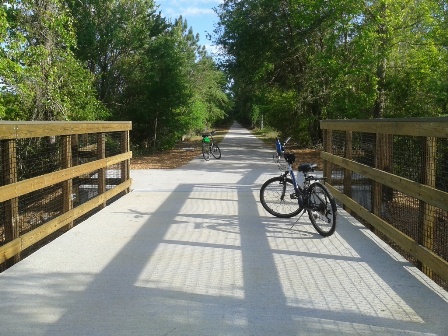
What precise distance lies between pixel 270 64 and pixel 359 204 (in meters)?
16.6

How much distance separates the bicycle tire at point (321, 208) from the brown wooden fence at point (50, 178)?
117 inches

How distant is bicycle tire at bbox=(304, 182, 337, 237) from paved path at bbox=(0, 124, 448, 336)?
0.54 feet

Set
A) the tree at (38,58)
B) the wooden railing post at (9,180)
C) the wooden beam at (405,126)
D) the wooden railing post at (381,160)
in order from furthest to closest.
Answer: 1. the tree at (38,58)
2. the wooden railing post at (381,160)
3. the wooden railing post at (9,180)
4. the wooden beam at (405,126)

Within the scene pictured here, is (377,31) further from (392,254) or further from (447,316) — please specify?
(447,316)

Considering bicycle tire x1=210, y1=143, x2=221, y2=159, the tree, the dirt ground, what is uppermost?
the tree

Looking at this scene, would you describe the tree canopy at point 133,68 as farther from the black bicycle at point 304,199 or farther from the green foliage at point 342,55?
the black bicycle at point 304,199

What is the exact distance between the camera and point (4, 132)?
15.5 ft

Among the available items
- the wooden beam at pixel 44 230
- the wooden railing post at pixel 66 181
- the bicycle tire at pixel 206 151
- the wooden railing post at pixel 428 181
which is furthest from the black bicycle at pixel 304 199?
the bicycle tire at pixel 206 151

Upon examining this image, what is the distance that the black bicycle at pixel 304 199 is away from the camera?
6.29m

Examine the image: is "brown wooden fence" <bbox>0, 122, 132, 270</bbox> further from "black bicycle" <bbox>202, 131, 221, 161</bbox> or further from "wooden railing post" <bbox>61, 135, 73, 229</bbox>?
"black bicycle" <bbox>202, 131, 221, 161</bbox>

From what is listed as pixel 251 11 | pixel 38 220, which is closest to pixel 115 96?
pixel 251 11

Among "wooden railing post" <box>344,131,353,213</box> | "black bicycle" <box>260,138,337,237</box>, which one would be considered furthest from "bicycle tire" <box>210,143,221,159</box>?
"wooden railing post" <box>344,131,353,213</box>

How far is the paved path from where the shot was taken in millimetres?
3564

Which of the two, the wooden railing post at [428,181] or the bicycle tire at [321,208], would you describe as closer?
the wooden railing post at [428,181]
